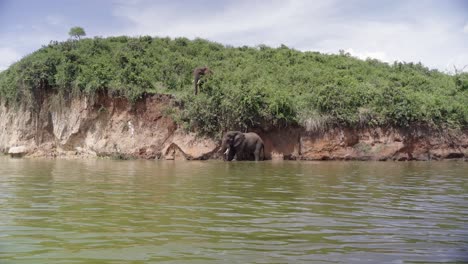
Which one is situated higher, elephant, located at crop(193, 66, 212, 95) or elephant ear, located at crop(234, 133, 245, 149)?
elephant, located at crop(193, 66, 212, 95)

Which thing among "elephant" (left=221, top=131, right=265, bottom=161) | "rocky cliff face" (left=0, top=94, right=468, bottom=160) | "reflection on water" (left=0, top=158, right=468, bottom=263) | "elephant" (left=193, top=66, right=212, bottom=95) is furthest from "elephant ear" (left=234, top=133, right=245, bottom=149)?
"reflection on water" (left=0, top=158, right=468, bottom=263)

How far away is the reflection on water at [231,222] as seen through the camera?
4789 mm

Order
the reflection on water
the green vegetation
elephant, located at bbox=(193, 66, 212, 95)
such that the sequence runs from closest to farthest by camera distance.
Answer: the reflection on water < the green vegetation < elephant, located at bbox=(193, 66, 212, 95)

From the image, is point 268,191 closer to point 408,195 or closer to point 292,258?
point 408,195

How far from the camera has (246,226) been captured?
6.04 metres

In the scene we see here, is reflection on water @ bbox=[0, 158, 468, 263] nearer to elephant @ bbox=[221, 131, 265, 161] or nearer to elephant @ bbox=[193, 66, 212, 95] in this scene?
elephant @ bbox=[221, 131, 265, 161]

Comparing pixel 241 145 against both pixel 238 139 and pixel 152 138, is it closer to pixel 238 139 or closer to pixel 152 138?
pixel 238 139

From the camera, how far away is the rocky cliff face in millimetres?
21469

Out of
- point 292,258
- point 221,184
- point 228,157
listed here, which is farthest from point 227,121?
point 292,258

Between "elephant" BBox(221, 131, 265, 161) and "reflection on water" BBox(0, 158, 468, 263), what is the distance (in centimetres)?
976

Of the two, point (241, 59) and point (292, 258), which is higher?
point (241, 59)

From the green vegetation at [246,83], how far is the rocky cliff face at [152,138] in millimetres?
527

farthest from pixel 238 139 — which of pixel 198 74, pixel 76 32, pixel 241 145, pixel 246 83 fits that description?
pixel 76 32

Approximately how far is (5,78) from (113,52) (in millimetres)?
5803
